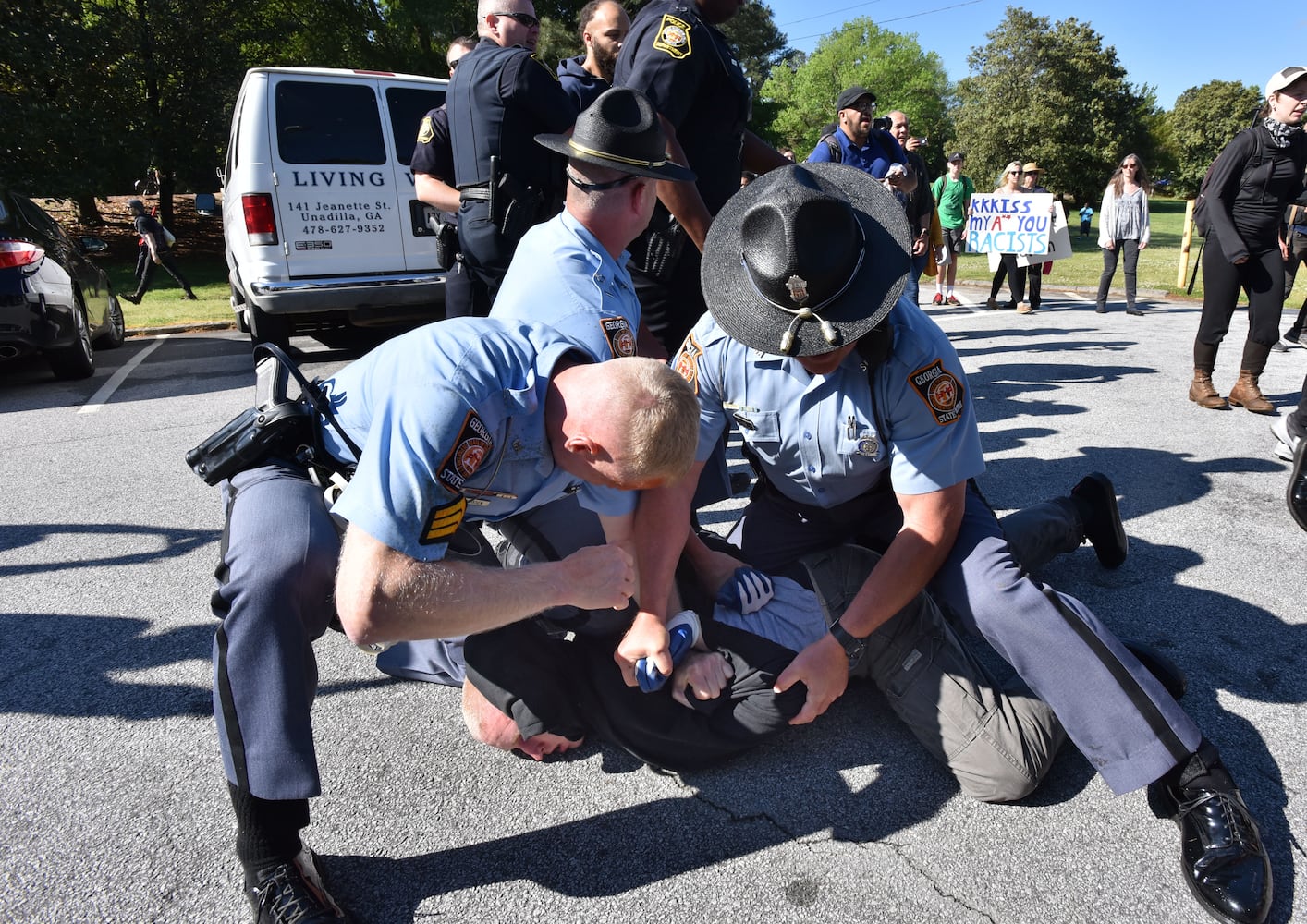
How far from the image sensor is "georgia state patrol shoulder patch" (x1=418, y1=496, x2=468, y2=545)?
1.53 m

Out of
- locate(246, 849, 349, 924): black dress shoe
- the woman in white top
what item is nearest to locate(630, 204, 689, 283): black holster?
locate(246, 849, 349, 924): black dress shoe

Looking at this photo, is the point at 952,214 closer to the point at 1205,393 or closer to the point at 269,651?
the point at 1205,393

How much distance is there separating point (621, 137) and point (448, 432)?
1144 millimetres

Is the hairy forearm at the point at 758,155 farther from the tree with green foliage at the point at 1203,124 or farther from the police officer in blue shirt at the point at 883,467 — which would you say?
the tree with green foliage at the point at 1203,124

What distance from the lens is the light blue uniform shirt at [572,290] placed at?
6.89ft

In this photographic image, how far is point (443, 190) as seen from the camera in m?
3.61

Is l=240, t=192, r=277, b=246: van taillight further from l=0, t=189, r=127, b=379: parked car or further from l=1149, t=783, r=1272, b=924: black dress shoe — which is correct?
l=1149, t=783, r=1272, b=924: black dress shoe

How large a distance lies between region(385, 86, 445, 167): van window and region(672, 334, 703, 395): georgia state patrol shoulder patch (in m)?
4.87

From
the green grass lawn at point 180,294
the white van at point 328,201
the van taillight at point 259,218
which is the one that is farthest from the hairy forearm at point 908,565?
the green grass lawn at point 180,294

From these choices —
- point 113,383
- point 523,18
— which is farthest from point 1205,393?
point 113,383

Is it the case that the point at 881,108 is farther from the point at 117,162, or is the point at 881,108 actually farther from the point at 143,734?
the point at 143,734

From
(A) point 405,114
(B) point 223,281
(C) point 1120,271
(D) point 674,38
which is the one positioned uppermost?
(A) point 405,114

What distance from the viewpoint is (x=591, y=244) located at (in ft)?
7.67

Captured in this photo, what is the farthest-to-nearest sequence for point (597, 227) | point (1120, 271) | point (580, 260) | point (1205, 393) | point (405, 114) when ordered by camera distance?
point (1120, 271), point (405, 114), point (1205, 393), point (597, 227), point (580, 260)
